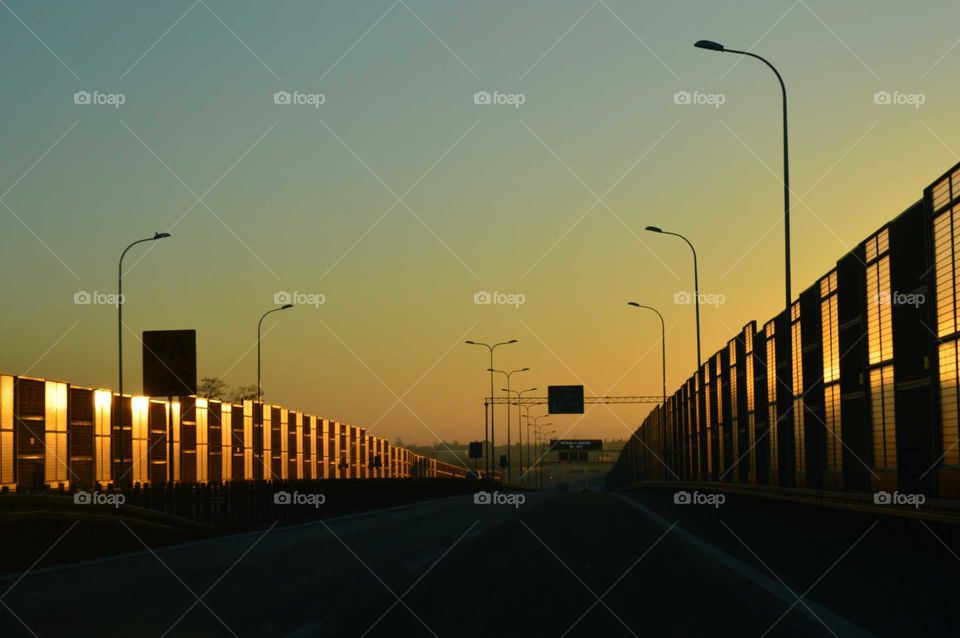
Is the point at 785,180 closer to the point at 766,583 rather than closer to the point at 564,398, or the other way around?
the point at 766,583

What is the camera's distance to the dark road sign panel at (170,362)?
27.5m

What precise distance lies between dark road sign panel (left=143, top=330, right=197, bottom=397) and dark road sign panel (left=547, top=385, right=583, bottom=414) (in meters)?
71.6

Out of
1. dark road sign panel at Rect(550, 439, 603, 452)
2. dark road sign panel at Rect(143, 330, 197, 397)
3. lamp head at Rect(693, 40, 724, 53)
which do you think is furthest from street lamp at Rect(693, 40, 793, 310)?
dark road sign panel at Rect(550, 439, 603, 452)

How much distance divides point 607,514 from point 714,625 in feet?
95.9

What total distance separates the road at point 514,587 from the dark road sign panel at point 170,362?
4437 mm

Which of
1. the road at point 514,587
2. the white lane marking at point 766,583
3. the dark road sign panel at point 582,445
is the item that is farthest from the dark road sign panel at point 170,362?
the dark road sign panel at point 582,445

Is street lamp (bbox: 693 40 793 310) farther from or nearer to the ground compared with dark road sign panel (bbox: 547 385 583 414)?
farther from the ground

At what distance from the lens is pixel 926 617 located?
1182cm

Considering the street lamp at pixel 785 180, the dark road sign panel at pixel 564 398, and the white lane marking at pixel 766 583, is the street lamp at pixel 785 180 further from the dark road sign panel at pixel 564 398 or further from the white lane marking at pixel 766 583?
the dark road sign panel at pixel 564 398

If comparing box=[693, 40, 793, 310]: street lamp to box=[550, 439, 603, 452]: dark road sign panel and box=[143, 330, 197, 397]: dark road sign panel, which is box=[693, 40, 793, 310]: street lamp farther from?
box=[550, 439, 603, 452]: dark road sign panel

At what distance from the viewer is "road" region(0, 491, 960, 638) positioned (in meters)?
11.4

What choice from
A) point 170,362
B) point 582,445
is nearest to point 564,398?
point 170,362

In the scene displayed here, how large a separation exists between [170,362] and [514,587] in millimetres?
15138

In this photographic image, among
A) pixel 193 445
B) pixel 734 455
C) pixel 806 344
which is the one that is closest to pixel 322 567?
pixel 806 344
